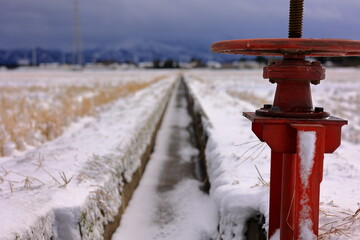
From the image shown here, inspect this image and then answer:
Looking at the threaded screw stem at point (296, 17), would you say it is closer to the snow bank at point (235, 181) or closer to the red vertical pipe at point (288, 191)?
the red vertical pipe at point (288, 191)

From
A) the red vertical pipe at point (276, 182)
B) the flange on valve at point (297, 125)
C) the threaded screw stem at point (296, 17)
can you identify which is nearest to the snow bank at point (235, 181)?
the red vertical pipe at point (276, 182)

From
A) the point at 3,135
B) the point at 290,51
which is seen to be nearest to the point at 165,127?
the point at 3,135

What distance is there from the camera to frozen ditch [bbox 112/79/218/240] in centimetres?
339

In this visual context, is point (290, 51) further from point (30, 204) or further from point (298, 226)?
point (30, 204)

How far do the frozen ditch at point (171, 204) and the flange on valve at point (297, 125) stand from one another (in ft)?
5.28

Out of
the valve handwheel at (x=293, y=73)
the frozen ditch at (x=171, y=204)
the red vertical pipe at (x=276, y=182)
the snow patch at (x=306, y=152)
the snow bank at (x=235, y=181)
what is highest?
the valve handwheel at (x=293, y=73)

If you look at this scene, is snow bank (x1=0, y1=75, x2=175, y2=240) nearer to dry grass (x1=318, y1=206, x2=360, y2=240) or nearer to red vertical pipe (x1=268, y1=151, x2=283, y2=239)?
red vertical pipe (x1=268, y1=151, x2=283, y2=239)

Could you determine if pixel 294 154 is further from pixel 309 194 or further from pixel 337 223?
pixel 337 223

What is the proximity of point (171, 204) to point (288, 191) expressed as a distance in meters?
2.41

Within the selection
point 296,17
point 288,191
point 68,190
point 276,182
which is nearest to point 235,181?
point 276,182

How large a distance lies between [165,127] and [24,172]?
570 centimetres

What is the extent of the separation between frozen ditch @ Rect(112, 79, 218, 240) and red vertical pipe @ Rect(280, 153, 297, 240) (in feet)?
4.80

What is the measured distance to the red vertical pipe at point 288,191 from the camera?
1862 millimetres

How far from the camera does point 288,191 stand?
1864 millimetres
